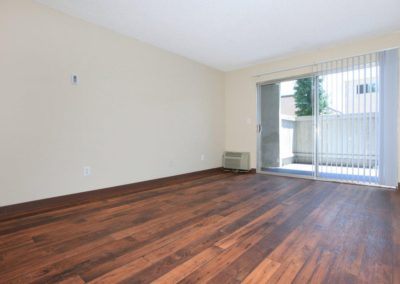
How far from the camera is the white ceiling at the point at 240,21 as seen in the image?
2537mm

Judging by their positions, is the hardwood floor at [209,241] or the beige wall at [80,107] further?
the beige wall at [80,107]

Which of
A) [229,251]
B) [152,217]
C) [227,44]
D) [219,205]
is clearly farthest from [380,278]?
[227,44]

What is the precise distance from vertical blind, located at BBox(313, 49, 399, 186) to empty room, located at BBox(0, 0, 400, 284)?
0.02 meters

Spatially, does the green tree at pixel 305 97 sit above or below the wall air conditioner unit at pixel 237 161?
above

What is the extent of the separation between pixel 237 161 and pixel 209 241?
10.6 ft

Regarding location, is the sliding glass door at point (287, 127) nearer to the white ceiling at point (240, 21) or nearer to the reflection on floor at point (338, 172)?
the reflection on floor at point (338, 172)

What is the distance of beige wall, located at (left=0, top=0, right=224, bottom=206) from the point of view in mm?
2279

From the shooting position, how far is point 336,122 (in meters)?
3.71

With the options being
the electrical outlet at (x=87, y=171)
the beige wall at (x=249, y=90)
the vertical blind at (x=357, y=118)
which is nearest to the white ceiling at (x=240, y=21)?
the beige wall at (x=249, y=90)

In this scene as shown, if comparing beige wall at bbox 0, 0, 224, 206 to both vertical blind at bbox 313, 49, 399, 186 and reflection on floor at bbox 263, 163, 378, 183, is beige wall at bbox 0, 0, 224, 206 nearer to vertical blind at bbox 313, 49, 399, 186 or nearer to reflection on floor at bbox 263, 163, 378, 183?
reflection on floor at bbox 263, 163, 378, 183

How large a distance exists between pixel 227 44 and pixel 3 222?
12.3 ft

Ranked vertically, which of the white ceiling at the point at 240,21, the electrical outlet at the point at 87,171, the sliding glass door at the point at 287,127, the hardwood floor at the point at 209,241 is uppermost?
the white ceiling at the point at 240,21

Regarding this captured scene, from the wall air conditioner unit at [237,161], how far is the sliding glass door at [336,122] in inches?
11.7

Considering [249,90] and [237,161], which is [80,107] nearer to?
[237,161]
